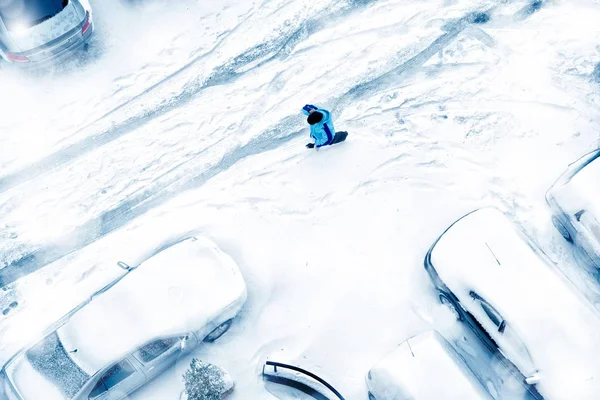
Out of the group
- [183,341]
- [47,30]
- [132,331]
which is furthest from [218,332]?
[47,30]

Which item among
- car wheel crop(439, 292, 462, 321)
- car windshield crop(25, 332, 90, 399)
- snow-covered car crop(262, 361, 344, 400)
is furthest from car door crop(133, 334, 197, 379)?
car wheel crop(439, 292, 462, 321)

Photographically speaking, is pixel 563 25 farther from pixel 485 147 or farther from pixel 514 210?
pixel 514 210

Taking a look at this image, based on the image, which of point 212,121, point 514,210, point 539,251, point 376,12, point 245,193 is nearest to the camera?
point 539,251

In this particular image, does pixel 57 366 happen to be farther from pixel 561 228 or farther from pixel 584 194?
pixel 584 194

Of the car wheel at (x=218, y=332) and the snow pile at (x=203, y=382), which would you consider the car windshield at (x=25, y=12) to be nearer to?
the car wheel at (x=218, y=332)

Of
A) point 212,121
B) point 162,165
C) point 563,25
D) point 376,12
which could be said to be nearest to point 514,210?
point 563,25

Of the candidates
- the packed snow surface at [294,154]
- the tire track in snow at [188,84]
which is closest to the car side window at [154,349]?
the packed snow surface at [294,154]

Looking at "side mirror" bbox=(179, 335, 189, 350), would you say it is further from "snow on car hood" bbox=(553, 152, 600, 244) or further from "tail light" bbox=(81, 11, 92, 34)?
"tail light" bbox=(81, 11, 92, 34)
